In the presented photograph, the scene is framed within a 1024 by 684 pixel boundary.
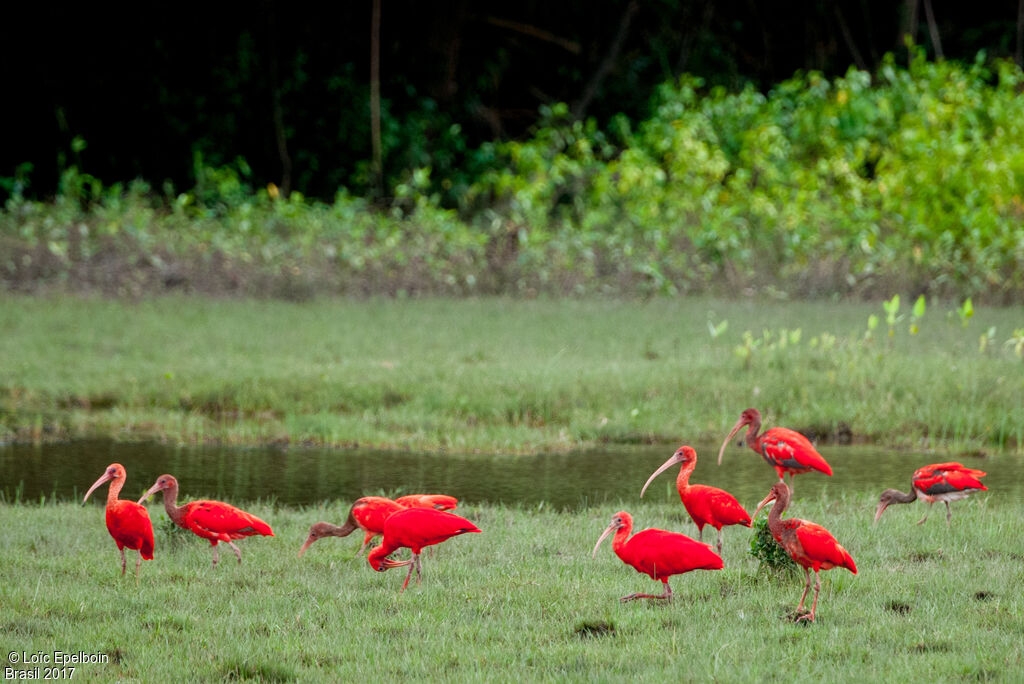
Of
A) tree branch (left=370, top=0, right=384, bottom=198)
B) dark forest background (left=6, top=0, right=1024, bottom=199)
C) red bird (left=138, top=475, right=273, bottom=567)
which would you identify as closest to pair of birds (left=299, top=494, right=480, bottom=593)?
red bird (left=138, top=475, right=273, bottom=567)

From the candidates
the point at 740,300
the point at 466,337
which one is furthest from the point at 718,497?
the point at 740,300

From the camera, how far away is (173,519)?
5816mm

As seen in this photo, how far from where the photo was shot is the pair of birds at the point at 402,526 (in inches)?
205

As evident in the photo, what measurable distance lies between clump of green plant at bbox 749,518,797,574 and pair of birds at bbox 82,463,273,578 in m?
2.14

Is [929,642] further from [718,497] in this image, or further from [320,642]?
[320,642]

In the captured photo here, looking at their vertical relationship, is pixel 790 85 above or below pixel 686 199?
above

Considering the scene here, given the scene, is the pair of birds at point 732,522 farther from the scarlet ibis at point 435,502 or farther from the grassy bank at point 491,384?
the grassy bank at point 491,384

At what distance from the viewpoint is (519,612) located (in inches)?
197

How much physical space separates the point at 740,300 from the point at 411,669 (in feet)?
42.3

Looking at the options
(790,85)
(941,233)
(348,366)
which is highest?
(790,85)

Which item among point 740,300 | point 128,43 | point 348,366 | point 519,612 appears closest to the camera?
point 519,612

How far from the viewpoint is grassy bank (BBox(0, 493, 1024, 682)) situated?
14.2 feet

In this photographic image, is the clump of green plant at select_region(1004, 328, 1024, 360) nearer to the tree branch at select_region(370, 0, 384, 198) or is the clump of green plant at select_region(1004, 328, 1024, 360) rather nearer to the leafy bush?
the leafy bush

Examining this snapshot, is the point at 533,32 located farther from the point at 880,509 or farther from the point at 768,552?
the point at 768,552
